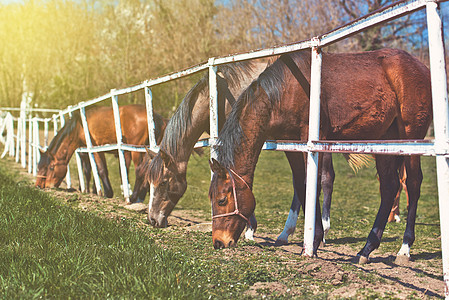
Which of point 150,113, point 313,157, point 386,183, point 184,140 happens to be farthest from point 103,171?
point 313,157

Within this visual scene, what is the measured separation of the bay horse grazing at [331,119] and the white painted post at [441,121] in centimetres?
131

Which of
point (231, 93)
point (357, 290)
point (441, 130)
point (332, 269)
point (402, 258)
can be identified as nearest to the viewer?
point (441, 130)

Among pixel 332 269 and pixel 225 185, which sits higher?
pixel 225 185

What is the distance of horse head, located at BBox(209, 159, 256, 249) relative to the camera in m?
3.52

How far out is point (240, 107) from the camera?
368 cm

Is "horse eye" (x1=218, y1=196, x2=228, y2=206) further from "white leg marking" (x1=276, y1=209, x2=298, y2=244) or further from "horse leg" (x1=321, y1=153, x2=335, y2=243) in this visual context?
"horse leg" (x1=321, y1=153, x2=335, y2=243)

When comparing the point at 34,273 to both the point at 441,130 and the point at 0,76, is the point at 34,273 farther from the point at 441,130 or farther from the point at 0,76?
the point at 0,76

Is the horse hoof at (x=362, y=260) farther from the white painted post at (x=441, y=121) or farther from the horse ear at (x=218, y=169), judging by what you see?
the white painted post at (x=441, y=121)

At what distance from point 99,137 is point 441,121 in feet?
23.7

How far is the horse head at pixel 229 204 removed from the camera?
3.52 meters

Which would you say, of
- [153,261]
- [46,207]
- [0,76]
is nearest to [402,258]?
[153,261]

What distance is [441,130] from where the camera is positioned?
7.44ft

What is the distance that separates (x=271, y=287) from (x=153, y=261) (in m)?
0.76

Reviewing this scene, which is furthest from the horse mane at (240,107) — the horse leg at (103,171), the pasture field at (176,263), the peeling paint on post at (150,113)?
the horse leg at (103,171)
